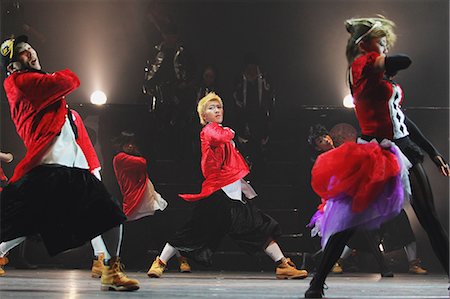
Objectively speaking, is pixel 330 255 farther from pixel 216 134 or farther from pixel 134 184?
pixel 134 184

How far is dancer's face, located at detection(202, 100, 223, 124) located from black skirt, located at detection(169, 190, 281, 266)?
697 millimetres

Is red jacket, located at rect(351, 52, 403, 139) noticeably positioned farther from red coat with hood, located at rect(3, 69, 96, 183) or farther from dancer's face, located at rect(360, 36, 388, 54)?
red coat with hood, located at rect(3, 69, 96, 183)

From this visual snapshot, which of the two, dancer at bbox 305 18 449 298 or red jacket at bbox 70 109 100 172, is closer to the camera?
dancer at bbox 305 18 449 298

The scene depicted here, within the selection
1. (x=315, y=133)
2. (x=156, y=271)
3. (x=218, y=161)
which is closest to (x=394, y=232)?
(x=315, y=133)

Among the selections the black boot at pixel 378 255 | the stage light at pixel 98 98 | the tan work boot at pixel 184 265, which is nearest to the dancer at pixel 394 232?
the black boot at pixel 378 255

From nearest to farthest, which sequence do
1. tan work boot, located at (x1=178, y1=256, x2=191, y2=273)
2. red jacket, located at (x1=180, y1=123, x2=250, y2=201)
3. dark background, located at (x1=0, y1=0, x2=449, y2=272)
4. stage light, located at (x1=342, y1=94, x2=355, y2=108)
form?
red jacket, located at (x1=180, y1=123, x2=250, y2=201), tan work boot, located at (x1=178, y1=256, x2=191, y2=273), dark background, located at (x1=0, y1=0, x2=449, y2=272), stage light, located at (x1=342, y1=94, x2=355, y2=108)

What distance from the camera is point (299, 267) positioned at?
7.17 metres

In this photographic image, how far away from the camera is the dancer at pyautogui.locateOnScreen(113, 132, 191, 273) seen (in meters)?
7.03

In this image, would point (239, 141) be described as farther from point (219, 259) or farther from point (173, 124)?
point (219, 259)

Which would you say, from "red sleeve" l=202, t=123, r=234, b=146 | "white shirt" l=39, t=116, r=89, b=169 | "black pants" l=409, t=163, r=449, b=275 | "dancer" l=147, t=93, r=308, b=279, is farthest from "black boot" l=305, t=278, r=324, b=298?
"red sleeve" l=202, t=123, r=234, b=146

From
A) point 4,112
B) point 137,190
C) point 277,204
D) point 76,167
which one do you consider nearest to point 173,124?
point 137,190

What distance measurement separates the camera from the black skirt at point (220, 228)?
20.1 ft

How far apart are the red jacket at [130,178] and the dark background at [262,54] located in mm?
210

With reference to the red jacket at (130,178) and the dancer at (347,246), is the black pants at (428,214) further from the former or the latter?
the red jacket at (130,178)
